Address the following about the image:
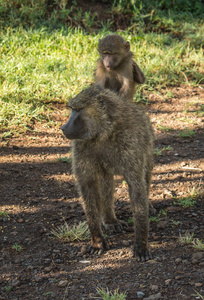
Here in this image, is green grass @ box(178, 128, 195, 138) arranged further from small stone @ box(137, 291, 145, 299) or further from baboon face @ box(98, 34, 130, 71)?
small stone @ box(137, 291, 145, 299)

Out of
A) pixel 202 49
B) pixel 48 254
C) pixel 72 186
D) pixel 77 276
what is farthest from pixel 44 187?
pixel 202 49

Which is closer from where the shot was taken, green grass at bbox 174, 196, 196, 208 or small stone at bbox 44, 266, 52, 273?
small stone at bbox 44, 266, 52, 273

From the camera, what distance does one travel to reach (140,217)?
12.1 feet

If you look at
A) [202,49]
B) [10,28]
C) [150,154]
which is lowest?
[150,154]

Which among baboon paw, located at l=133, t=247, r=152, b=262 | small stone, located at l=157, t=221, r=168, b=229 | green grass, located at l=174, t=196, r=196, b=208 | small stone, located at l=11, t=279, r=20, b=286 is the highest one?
green grass, located at l=174, t=196, r=196, b=208

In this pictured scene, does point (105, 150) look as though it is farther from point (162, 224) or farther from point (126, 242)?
point (162, 224)

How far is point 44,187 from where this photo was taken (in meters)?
5.16

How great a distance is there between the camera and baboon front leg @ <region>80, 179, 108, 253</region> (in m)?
3.85

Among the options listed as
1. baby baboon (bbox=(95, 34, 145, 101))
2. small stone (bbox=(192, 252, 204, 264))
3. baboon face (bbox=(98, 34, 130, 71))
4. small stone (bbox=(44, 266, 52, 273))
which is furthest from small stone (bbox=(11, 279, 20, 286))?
baboon face (bbox=(98, 34, 130, 71))

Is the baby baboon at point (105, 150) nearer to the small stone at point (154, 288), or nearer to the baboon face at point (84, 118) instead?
the baboon face at point (84, 118)

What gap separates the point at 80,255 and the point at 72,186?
4.74ft

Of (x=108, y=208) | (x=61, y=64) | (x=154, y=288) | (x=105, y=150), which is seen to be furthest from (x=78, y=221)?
(x=61, y=64)

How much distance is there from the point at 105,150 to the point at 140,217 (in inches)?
24.7

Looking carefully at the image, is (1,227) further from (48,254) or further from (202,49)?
(202,49)
